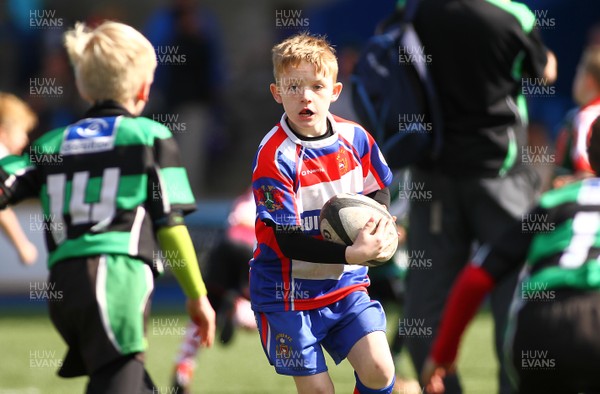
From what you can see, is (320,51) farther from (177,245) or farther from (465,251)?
(465,251)

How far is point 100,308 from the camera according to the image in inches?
174

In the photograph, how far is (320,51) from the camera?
4727 millimetres

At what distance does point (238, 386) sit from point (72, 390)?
1.07 meters

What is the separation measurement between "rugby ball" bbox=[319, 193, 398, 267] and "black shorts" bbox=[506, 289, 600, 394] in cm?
83

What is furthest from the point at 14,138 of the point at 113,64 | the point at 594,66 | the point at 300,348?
the point at 594,66

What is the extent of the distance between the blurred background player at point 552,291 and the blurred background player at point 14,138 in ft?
6.83

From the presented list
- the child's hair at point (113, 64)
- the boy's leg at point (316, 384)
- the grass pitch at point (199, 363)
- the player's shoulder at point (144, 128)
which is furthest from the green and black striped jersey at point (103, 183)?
the grass pitch at point (199, 363)

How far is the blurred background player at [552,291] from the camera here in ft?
12.5

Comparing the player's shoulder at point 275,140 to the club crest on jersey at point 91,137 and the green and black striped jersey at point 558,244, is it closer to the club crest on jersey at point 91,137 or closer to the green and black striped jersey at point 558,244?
the club crest on jersey at point 91,137

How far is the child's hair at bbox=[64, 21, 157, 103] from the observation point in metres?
4.75

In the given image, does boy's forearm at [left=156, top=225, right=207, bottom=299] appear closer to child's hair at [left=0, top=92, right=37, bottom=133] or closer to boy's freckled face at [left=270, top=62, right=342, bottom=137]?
boy's freckled face at [left=270, top=62, right=342, bottom=137]

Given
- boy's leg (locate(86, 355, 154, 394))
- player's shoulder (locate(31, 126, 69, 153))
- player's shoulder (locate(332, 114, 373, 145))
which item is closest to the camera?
boy's leg (locate(86, 355, 154, 394))

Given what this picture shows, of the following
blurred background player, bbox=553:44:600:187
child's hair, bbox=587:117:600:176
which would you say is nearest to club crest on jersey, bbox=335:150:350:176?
child's hair, bbox=587:117:600:176

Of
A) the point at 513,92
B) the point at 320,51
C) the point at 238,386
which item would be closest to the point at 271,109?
the point at 238,386
